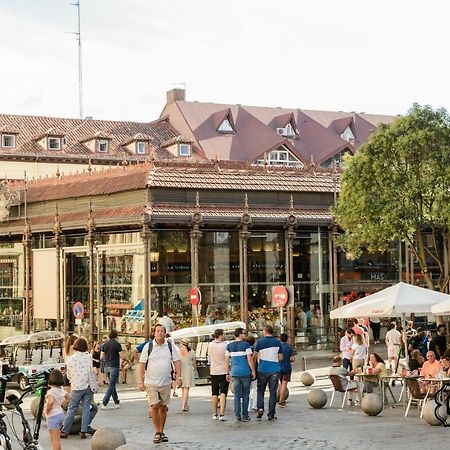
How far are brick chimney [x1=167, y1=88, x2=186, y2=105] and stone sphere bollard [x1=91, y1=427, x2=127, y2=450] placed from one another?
Answer: 7655 centimetres

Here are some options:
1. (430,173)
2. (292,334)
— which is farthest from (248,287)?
(430,173)

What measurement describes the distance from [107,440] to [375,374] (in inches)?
320

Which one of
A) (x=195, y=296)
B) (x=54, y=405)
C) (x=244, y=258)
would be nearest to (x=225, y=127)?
(x=244, y=258)

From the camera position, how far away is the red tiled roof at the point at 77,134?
78812mm

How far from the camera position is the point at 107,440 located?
16.5m

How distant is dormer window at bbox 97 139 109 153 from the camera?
8156 centimetres

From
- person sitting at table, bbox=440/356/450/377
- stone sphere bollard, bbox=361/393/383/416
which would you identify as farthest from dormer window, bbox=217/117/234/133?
stone sphere bollard, bbox=361/393/383/416

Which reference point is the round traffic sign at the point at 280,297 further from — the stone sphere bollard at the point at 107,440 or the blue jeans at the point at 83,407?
the stone sphere bollard at the point at 107,440

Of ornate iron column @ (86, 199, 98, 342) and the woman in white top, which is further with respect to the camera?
ornate iron column @ (86, 199, 98, 342)

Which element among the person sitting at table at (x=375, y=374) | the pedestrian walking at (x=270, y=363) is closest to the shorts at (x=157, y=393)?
the pedestrian walking at (x=270, y=363)

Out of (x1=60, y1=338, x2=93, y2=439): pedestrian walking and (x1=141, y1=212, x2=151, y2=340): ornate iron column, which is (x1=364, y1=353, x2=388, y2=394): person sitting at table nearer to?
(x1=60, y1=338, x2=93, y2=439): pedestrian walking

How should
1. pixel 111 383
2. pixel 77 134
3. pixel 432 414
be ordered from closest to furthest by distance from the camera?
pixel 432 414 → pixel 111 383 → pixel 77 134

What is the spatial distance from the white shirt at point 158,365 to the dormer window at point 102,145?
6404 centimetres

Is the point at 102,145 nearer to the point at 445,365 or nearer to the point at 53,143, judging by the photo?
the point at 53,143
